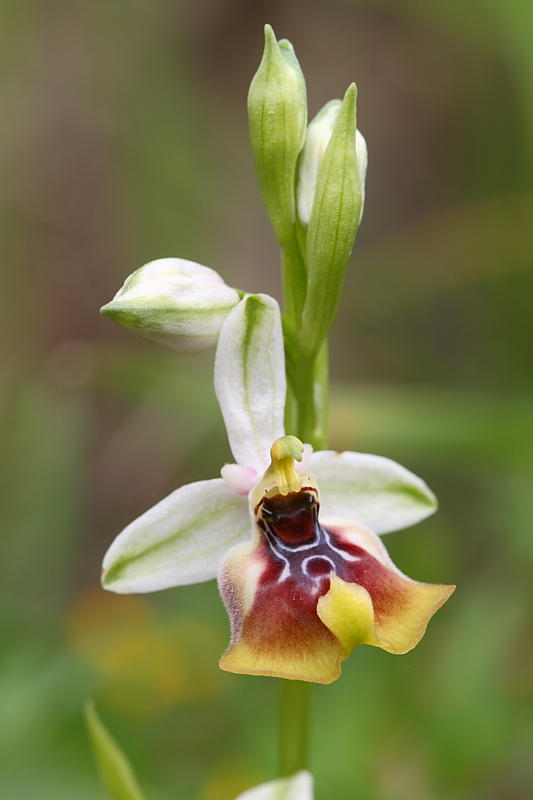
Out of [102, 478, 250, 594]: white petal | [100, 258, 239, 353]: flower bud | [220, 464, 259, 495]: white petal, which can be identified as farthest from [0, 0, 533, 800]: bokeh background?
[100, 258, 239, 353]: flower bud

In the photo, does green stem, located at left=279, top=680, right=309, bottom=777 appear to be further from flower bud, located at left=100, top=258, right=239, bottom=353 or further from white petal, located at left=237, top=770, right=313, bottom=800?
flower bud, located at left=100, top=258, right=239, bottom=353

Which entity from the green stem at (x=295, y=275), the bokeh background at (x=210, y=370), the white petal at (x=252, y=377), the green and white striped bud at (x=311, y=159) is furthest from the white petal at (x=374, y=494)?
the bokeh background at (x=210, y=370)

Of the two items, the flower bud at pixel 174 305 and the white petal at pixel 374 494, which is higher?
the flower bud at pixel 174 305

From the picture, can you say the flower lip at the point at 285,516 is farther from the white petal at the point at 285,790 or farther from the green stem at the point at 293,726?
the white petal at the point at 285,790

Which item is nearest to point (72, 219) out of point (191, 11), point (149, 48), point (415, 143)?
point (149, 48)

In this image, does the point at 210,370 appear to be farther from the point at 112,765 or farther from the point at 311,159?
the point at 112,765

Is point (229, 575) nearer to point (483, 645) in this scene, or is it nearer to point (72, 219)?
point (483, 645)
